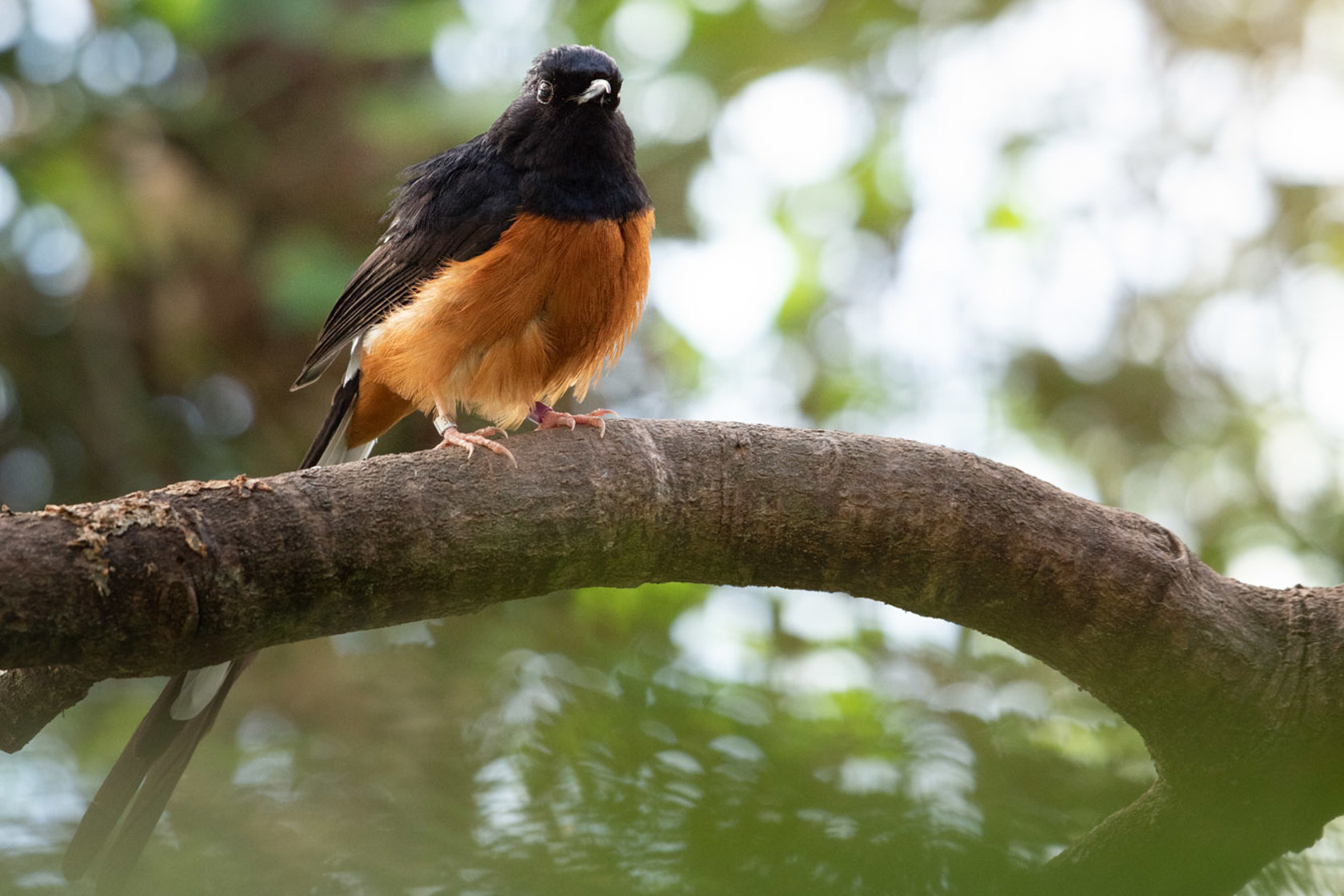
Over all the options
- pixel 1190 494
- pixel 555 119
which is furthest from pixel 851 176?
pixel 555 119

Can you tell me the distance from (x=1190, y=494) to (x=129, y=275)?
6840 mm

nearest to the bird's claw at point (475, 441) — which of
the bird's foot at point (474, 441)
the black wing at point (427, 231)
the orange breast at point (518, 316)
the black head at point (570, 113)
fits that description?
the bird's foot at point (474, 441)

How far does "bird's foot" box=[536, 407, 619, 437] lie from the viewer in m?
3.10

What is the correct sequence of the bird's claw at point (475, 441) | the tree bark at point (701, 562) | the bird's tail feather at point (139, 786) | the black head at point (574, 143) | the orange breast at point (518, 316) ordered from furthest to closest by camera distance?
the black head at point (574, 143), the orange breast at point (518, 316), the bird's claw at point (475, 441), the tree bark at point (701, 562), the bird's tail feather at point (139, 786)

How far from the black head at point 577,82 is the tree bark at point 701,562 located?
70.6 inches

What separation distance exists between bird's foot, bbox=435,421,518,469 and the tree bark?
0.05 m

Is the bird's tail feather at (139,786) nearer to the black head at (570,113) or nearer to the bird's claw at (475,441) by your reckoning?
the bird's claw at (475,441)

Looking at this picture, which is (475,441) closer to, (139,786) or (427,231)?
(139,786)

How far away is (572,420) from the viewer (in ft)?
11.9

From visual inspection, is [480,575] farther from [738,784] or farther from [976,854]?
[976,854]

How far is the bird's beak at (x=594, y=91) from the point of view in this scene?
14.2 feet

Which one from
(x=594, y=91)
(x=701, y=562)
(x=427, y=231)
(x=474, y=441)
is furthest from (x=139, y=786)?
(x=594, y=91)

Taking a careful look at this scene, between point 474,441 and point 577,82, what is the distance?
73.6 inches

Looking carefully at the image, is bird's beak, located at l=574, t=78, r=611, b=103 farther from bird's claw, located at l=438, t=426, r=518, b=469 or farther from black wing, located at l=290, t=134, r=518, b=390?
bird's claw, located at l=438, t=426, r=518, b=469
